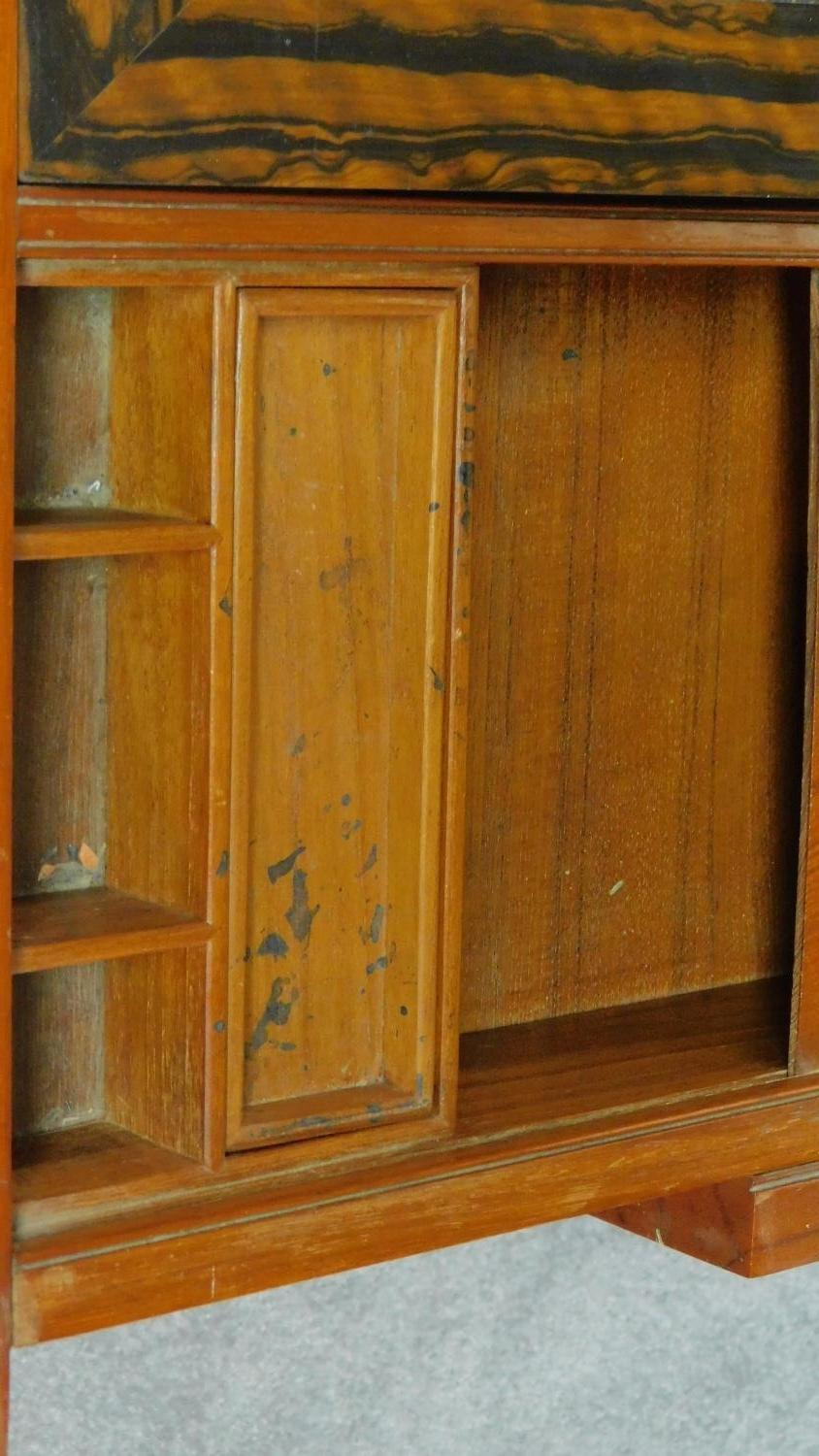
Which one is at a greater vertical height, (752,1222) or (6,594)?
(6,594)

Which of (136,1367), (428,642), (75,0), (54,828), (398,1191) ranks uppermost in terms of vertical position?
(75,0)

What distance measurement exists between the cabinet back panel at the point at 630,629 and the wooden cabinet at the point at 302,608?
0.08 feet

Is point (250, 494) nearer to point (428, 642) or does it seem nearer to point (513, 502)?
point (428, 642)

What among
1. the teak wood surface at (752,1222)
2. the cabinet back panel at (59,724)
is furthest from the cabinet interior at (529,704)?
the teak wood surface at (752,1222)

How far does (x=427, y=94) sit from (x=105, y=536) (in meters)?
0.38

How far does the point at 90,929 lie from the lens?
1.70m

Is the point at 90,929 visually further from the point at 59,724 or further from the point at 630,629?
the point at 630,629

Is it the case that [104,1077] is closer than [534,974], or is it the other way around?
[104,1077]

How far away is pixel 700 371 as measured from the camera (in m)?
2.22

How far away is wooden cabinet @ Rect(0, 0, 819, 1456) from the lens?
1601 mm

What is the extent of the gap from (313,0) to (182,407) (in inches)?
11.3

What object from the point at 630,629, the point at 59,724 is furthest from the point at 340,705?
the point at 630,629

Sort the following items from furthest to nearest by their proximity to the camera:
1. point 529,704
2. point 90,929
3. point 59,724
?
point 529,704, point 59,724, point 90,929

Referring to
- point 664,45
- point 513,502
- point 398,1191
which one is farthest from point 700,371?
point 398,1191
